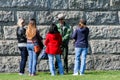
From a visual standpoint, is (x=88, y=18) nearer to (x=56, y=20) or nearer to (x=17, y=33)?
(x=56, y=20)

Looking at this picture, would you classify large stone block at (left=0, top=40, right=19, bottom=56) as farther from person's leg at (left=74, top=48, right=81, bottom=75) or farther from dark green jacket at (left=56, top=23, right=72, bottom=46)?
person's leg at (left=74, top=48, right=81, bottom=75)

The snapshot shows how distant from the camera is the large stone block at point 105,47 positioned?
56.8 ft

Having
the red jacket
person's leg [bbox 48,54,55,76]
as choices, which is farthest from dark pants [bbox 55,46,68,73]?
the red jacket

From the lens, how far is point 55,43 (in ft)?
51.9

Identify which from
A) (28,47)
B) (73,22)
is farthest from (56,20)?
(28,47)

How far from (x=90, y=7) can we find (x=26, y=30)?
2.38 m

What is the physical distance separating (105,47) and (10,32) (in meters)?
3.05

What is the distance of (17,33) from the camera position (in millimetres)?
16438

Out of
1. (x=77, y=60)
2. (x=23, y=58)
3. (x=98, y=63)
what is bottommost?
(x=98, y=63)

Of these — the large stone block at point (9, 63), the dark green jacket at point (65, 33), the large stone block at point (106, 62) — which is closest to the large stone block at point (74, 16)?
the dark green jacket at point (65, 33)

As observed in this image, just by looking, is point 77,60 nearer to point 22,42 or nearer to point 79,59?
point 79,59

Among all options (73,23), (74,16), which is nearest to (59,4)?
(74,16)

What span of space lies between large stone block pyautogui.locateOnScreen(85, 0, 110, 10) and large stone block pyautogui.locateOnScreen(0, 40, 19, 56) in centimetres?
261

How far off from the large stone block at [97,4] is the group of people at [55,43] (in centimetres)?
107
